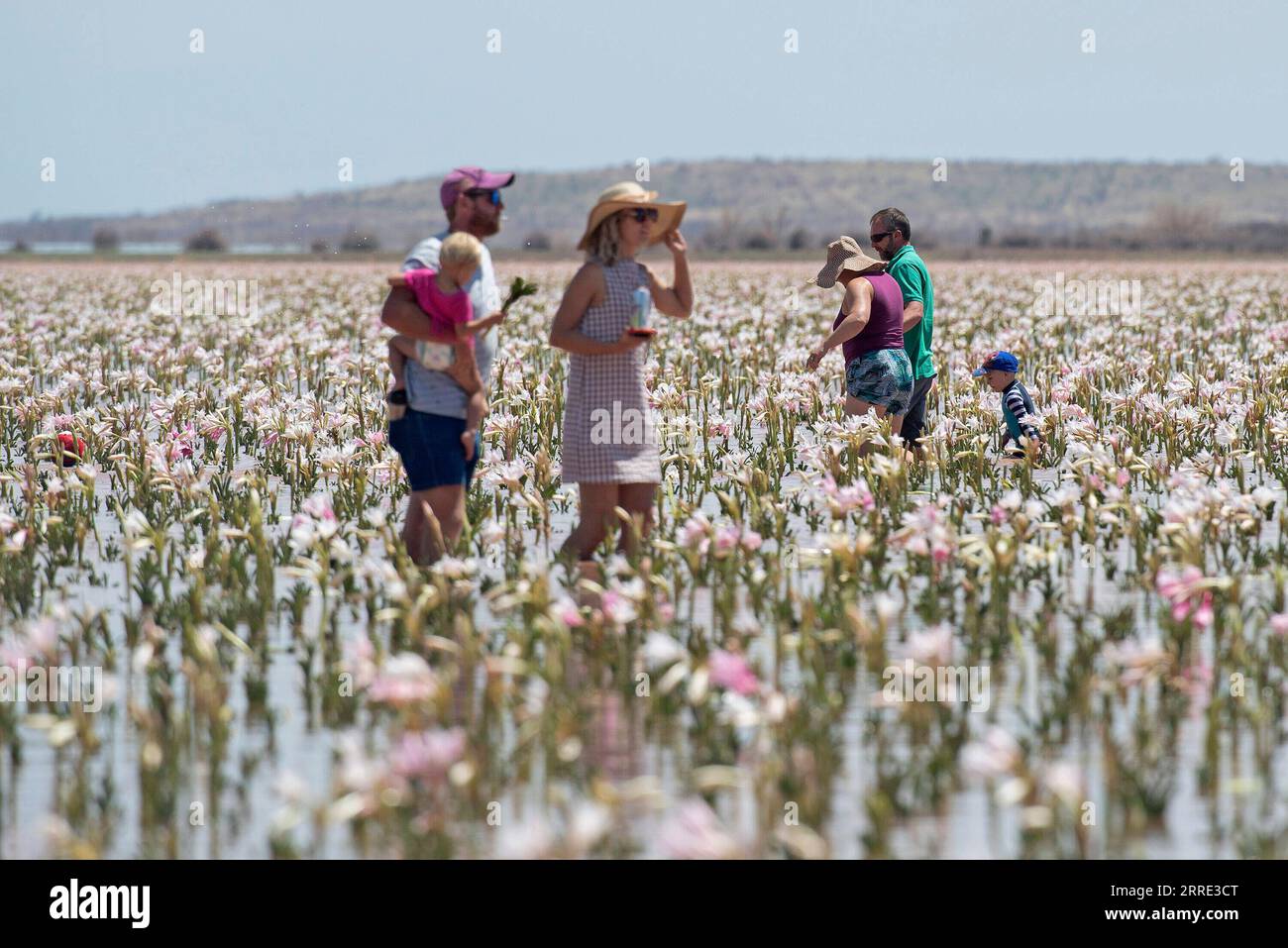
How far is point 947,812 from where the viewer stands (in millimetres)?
5023

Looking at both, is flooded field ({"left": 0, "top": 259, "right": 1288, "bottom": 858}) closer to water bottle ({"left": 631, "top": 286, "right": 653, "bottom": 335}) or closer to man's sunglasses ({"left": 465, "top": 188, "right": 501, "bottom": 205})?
water bottle ({"left": 631, "top": 286, "right": 653, "bottom": 335})

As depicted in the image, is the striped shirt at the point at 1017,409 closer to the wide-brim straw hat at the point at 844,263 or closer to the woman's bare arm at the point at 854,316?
the wide-brim straw hat at the point at 844,263

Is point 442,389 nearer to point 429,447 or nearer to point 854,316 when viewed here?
point 429,447

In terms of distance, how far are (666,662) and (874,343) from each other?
4.96 metres

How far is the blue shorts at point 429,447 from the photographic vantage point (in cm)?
760

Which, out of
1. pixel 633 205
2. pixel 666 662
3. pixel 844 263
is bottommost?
pixel 666 662

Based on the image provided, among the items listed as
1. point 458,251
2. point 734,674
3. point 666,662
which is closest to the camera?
point 734,674

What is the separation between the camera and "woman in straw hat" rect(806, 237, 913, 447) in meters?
10.7

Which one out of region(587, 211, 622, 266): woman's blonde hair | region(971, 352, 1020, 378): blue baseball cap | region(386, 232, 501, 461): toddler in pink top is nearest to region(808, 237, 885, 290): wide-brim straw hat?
region(971, 352, 1020, 378): blue baseball cap

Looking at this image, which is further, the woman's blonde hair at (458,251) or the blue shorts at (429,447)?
the blue shorts at (429,447)

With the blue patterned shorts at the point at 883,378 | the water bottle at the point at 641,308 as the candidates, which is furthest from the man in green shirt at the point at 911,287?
the water bottle at the point at 641,308

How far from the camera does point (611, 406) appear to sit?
789cm

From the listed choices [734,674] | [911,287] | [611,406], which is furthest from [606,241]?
[911,287]
